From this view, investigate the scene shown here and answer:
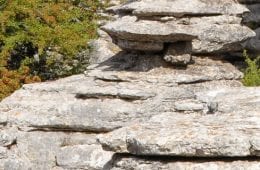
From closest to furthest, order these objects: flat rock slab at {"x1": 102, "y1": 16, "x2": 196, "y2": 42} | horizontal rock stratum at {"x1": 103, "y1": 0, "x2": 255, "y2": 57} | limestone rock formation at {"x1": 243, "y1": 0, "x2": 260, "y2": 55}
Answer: flat rock slab at {"x1": 102, "y1": 16, "x2": 196, "y2": 42}, horizontal rock stratum at {"x1": 103, "y1": 0, "x2": 255, "y2": 57}, limestone rock formation at {"x1": 243, "y1": 0, "x2": 260, "y2": 55}

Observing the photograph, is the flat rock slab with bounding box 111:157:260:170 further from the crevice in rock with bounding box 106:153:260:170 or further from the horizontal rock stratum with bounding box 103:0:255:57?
the horizontal rock stratum with bounding box 103:0:255:57

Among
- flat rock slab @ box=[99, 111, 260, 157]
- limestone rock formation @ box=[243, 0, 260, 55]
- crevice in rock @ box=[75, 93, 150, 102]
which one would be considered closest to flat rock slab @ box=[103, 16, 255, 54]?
crevice in rock @ box=[75, 93, 150, 102]

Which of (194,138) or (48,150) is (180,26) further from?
(194,138)

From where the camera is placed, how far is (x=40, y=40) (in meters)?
20.9

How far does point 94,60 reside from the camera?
2214cm

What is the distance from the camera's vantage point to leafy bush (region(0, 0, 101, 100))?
20719 mm

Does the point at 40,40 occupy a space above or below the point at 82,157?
above

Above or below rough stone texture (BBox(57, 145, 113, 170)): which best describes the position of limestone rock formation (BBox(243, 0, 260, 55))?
above

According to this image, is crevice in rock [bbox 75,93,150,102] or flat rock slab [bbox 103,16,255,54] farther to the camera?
flat rock slab [bbox 103,16,255,54]

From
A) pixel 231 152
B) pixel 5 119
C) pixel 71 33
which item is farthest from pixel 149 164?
pixel 71 33

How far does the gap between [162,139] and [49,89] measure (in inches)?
304

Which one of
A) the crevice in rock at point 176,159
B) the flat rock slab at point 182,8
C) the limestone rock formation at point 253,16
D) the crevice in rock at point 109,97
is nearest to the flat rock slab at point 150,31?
the flat rock slab at point 182,8

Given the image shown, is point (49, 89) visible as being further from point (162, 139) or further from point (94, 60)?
point (162, 139)

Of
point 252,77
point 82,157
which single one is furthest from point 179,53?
point 82,157
